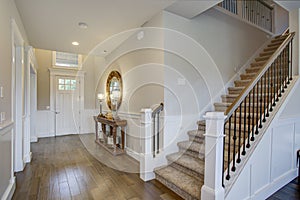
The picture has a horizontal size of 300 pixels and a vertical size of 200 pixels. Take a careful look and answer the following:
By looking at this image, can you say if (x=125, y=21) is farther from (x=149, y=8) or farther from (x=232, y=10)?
(x=232, y=10)

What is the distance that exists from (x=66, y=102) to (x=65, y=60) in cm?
157

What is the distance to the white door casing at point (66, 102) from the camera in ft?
20.0

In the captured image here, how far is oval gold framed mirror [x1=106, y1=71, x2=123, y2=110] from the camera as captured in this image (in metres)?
4.42

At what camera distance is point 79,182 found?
2641 mm

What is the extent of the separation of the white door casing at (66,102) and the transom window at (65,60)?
0.72 ft

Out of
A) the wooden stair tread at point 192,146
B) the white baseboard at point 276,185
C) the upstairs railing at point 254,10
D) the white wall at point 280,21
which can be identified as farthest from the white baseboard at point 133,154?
the white wall at point 280,21

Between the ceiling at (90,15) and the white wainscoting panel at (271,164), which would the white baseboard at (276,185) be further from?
the ceiling at (90,15)

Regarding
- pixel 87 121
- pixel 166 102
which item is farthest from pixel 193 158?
pixel 87 121

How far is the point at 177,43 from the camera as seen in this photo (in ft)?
9.86

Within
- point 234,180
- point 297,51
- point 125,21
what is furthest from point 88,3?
point 297,51

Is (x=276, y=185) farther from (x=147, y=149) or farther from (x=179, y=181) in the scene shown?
(x=147, y=149)

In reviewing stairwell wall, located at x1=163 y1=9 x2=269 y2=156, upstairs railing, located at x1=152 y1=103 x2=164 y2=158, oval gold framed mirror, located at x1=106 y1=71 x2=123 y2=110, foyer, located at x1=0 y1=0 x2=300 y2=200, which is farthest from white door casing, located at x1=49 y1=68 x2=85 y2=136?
stairwell wall, located at x1=163 y1=9 x2=269 y2=156

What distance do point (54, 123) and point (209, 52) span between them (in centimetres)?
562

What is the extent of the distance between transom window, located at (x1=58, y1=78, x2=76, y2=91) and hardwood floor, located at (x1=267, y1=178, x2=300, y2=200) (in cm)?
645
